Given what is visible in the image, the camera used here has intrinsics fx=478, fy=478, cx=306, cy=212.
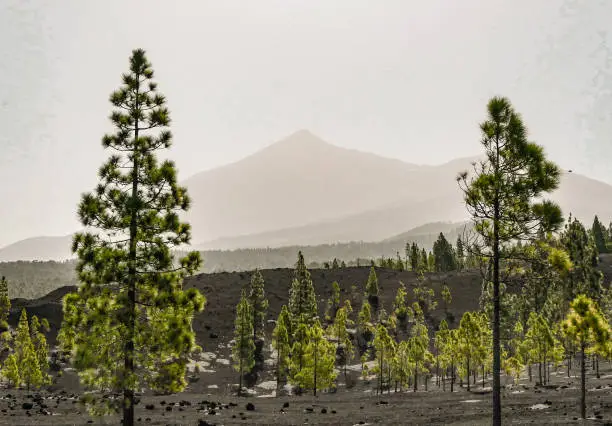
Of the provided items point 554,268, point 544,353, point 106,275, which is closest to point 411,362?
point 544,353

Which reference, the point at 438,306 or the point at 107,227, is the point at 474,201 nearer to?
the point at 107,227

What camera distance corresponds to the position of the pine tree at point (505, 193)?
2038 cm

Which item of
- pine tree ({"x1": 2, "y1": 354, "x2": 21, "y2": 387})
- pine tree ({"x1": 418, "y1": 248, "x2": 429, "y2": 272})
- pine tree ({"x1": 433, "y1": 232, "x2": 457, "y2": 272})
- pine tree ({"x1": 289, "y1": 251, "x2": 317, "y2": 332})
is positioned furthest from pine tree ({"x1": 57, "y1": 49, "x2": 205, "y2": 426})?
pine tree ({"x1": 433, "y1": 232, "x2": 457, "y2": 272})

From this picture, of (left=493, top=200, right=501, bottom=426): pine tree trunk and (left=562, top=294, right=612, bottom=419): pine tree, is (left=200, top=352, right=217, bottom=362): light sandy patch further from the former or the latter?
(left=493, top=200, right=501, bottom=426): pine tree trunk

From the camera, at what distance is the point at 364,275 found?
15875 cm

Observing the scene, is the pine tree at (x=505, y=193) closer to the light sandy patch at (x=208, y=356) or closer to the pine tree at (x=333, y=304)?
the light sandy patch at (x=208, y=356)

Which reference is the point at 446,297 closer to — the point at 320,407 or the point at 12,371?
the point at 320,407

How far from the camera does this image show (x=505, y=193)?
20781 mm

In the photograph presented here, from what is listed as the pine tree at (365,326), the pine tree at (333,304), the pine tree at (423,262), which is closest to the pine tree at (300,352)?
the pine tree at (365,326)

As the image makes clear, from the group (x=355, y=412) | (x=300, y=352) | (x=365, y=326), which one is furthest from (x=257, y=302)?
(x=355, y=412)

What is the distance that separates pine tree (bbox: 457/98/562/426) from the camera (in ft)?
66.8

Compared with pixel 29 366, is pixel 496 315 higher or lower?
higher

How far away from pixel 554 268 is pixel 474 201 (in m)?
4.31

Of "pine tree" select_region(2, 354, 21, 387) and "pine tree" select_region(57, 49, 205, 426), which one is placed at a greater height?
"pine tree" select_region(57, 49, 205, 426)
